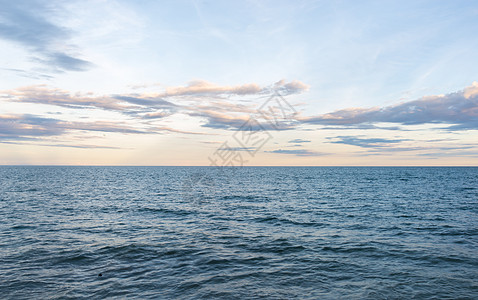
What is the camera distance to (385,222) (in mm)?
30344

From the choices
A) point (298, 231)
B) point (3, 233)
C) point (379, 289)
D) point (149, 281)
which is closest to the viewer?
point (379, 289)

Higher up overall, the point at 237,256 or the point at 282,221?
the point at 237,256

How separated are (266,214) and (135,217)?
15.1 m

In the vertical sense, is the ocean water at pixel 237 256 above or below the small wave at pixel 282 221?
above

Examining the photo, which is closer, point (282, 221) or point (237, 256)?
point (237, 256)

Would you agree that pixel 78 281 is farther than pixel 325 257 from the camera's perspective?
No

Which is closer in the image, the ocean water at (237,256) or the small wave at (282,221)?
the ocean water at (237,256)

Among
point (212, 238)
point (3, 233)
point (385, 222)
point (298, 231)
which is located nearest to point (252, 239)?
point (212, 238)

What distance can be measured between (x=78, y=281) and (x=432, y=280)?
18139mm

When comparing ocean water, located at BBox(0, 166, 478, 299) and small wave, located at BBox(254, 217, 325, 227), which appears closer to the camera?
ocean water, located at BBox(0, 166, 478, 299)

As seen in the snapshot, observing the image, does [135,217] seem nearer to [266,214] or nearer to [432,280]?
[266,214]

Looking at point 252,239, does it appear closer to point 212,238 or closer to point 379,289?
point 212,238

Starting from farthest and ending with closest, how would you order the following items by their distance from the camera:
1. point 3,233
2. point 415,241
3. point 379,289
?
point 3,233, point 415,241, point 379,289

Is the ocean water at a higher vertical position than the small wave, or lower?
higher
